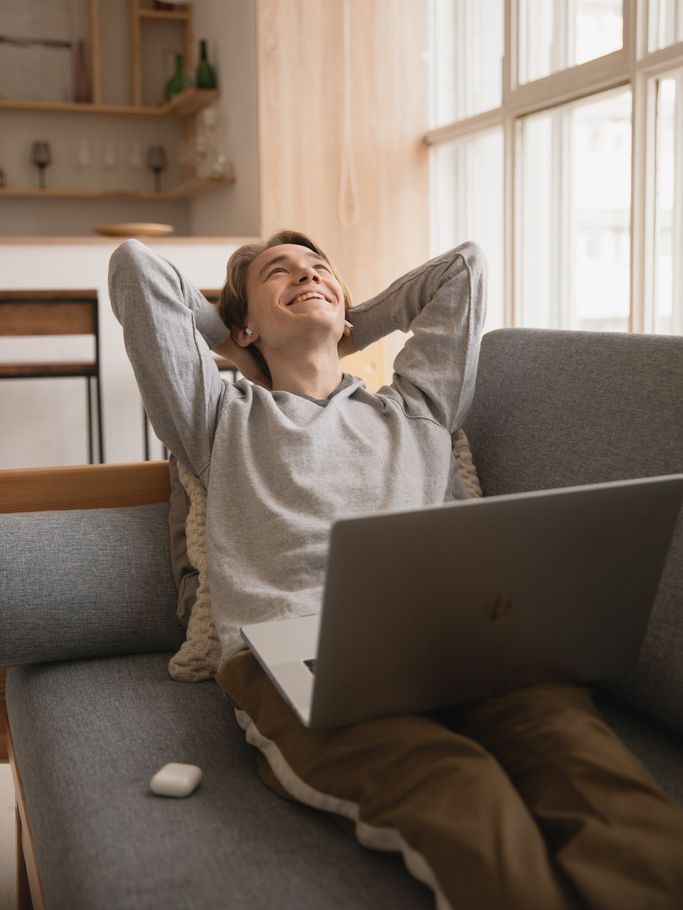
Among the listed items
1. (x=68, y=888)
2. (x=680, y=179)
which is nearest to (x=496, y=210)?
(x=680, y=179)

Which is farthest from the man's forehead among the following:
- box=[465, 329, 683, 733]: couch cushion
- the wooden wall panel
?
the wooden wall panel

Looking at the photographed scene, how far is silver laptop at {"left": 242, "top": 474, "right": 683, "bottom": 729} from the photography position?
0.97m

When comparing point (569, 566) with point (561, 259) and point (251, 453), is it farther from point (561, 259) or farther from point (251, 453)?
point (561, 259)

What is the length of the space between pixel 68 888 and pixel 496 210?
3.75m

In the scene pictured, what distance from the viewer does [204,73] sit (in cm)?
522

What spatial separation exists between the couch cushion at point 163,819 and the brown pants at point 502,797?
0.13 ft

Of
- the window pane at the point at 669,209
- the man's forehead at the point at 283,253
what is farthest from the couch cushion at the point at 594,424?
the window pane at the point at 669,209

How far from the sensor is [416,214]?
4770 millimetres

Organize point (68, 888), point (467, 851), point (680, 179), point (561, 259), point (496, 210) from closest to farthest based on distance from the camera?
point (467, 851), point (68, 888), point (680, 179), point (561, 259), point (496, 210)

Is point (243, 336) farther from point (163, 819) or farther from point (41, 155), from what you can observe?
point (41, 155)

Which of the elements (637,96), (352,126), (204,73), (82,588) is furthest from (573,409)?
(204,73)

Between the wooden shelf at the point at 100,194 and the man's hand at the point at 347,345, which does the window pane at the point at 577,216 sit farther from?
the wooden shelf at the point at 100,194

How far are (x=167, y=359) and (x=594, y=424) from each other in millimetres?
644

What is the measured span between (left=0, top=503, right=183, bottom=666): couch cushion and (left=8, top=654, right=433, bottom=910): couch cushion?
2.8 inches
